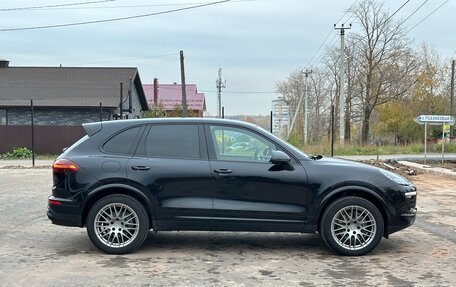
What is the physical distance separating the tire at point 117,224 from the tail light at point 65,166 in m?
0.50

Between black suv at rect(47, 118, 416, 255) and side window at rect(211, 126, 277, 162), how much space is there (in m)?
0.01

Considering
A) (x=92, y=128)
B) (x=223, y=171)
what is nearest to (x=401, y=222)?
(x=223, y=171)

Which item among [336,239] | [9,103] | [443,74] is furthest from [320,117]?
[336,239]

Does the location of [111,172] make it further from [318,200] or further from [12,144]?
[12,144]

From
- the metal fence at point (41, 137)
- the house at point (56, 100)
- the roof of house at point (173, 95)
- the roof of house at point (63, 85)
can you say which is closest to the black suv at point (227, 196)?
the house at point (56, 100)

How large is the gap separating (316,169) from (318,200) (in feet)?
1.22

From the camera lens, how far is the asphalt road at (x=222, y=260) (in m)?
5.08

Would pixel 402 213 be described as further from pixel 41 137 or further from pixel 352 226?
pixel 41 137

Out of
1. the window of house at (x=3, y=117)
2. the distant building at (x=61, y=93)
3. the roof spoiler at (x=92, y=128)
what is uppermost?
the distant building at (x=61, y=93)

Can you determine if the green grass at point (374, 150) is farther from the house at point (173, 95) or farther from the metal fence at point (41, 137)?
the house at point (173, 95)

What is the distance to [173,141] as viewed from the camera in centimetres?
621

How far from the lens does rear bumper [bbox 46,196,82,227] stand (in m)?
6.01

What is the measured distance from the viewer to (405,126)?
45.0m

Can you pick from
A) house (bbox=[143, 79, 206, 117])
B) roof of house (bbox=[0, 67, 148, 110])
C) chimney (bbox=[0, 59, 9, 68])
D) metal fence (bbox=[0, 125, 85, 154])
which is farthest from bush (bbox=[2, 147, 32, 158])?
house (bbox=[143, 79, 206, 117])
